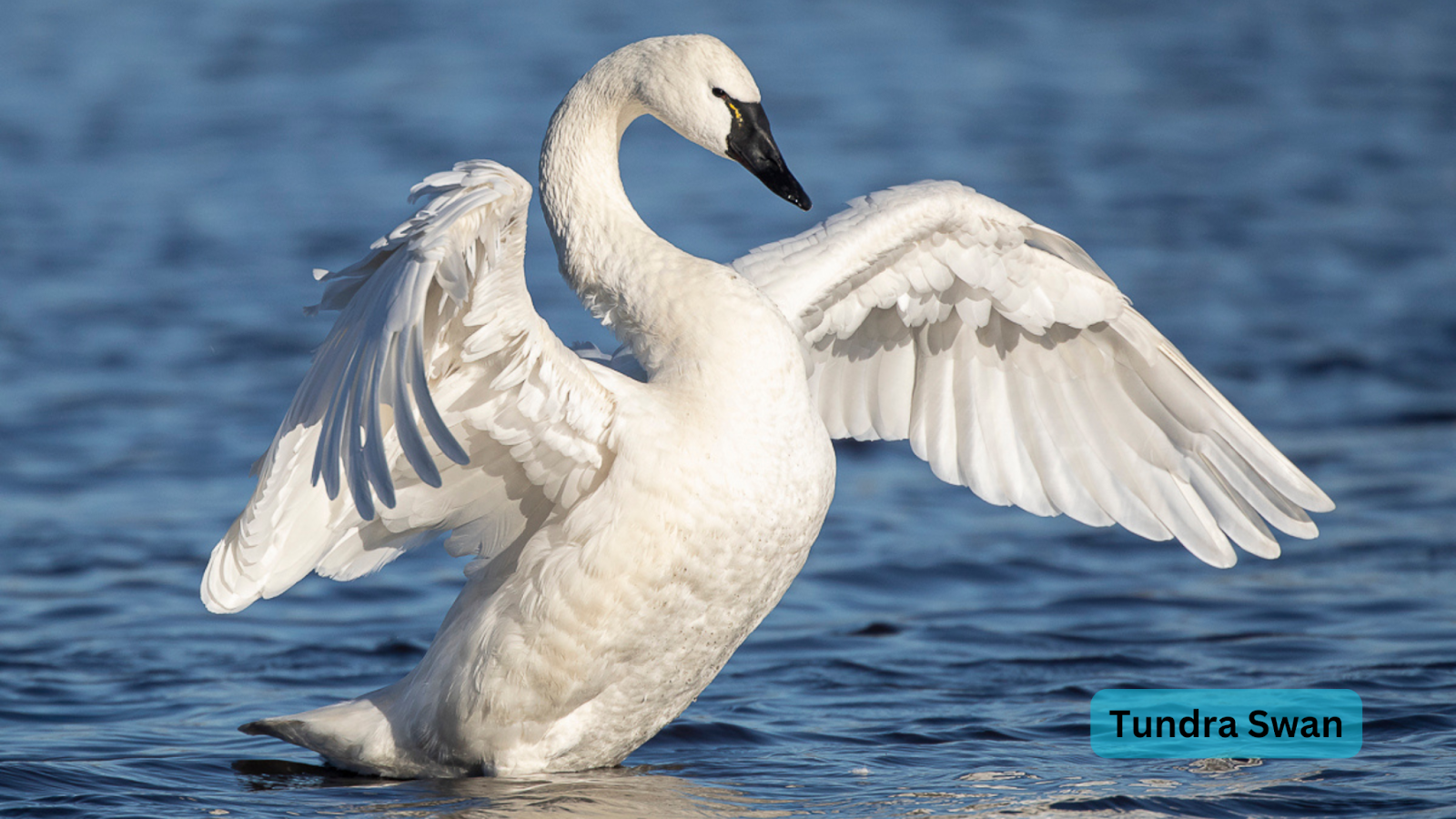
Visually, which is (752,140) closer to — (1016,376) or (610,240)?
(610,240)

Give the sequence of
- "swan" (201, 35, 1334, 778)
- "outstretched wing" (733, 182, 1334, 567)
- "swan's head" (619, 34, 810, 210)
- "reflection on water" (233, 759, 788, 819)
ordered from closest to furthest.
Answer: "swan" (201, 35, 1334, 778) < "reflection on water" (233, 759, 788, 819) < "swan's head" (619, 34, 810, 210) < "outstretched wing" (733, 182, 1334, 567)

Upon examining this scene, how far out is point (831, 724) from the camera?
21.5 ft

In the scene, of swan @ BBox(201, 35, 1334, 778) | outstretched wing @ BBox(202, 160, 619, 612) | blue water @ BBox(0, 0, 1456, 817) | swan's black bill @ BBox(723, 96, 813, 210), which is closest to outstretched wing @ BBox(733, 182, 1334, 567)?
swan @ BBox(201, 35, 1334, 778)

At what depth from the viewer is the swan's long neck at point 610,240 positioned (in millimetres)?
5414

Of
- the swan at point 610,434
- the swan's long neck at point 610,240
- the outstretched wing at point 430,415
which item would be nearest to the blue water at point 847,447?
the swan at point 610,434

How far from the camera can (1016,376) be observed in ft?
22.3

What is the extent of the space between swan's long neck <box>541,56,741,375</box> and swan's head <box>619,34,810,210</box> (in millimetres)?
85

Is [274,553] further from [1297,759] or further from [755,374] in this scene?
[1297,759]

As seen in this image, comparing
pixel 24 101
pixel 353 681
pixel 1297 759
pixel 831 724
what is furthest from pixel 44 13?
pixel 1297 759

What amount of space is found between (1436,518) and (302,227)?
10.2 meters

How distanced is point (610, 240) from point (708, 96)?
581mm

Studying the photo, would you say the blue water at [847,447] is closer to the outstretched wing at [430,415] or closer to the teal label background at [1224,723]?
the teal label background at [1224,723]

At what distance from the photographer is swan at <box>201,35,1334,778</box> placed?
4758 millimetres

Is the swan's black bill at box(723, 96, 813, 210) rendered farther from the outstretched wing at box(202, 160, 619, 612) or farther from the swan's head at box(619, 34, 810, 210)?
the outstretched wing at box(202, 160, 619, 612)
